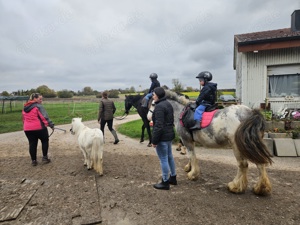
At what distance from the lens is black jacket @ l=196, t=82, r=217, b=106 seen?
15.5 feet

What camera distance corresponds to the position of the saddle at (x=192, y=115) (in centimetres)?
455

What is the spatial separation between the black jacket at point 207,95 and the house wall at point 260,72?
236 inches

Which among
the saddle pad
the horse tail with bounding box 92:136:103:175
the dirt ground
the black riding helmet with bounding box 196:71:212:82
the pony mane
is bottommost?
the dirt ground

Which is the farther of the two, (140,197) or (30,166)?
(30,166)

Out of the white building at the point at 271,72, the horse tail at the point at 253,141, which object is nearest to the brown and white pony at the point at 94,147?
the horse tail at the point at 253,141

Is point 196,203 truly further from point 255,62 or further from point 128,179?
point 255,62

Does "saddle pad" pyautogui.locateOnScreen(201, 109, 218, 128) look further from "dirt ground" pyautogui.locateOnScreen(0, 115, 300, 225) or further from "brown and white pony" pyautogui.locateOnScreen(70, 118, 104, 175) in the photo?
"brown and white pony" pyautogui.locateOnScreen(70, 118, 104, 175)

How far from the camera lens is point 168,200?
3.96 m

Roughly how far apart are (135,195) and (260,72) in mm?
8463

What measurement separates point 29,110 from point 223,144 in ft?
16.4

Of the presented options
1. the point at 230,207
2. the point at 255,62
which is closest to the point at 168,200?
the point at 230,207

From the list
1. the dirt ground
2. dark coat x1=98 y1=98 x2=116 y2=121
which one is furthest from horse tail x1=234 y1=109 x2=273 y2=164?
dark coat x1=98 y1=98 x2=116 y2=121

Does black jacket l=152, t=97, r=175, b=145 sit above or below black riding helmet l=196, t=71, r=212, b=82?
below

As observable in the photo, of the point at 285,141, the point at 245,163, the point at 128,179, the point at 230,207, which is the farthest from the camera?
the point at 285,141
